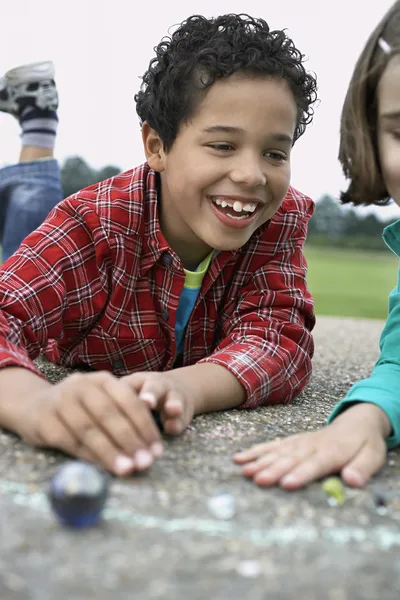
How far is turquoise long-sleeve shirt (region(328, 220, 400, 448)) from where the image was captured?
5.63ft

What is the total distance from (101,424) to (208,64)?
1.30 m

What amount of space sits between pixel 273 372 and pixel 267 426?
0.25 meters

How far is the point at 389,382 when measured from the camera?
183cm

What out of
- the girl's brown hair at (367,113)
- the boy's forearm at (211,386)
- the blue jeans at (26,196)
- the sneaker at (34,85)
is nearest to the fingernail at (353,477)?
the boy's forearm at (211,386)

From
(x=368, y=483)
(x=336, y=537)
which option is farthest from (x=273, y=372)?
(x=336, y=537)

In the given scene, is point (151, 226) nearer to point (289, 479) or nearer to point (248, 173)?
point (248, 173)

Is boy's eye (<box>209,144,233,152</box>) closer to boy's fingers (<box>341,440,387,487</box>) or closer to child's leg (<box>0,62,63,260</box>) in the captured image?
boy's fingers (<box>341,440,387,487</box>)

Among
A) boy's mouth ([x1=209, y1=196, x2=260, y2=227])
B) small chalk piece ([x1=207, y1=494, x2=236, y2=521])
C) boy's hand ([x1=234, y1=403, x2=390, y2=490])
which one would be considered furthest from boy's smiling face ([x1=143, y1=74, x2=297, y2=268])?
small chalk piece ([x1=207, y1=494, x2=236, y2=521])

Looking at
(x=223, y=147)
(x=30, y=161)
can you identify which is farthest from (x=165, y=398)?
(x=30, y=161)

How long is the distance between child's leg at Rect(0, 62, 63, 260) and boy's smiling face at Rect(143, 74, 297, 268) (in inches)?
53.3

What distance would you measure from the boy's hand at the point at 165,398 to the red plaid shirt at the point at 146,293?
15.9 inches

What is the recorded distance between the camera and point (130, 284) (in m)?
2.32

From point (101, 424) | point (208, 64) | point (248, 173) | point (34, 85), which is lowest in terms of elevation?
point (101, 424)

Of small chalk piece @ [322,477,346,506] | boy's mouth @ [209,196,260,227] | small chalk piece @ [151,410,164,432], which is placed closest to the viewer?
small chalk piece @ [322,477,346,506]
